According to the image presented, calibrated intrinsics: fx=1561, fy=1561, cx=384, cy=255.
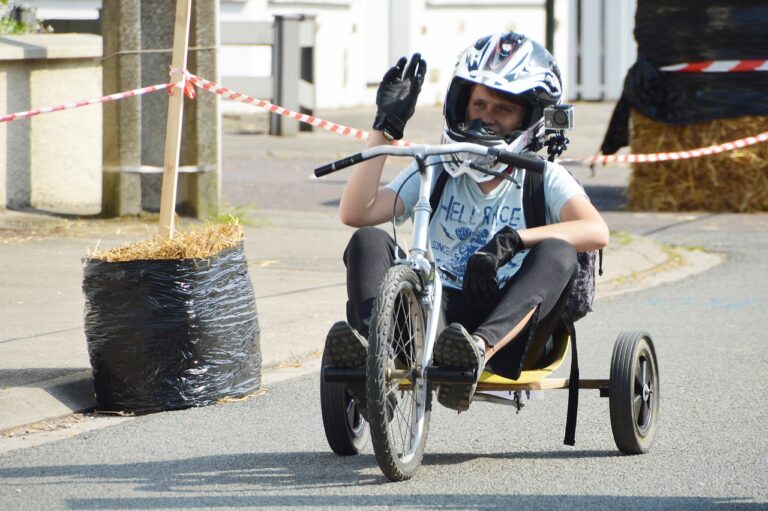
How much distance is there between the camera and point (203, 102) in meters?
11.8

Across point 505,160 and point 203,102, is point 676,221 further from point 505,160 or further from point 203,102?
point 505,160

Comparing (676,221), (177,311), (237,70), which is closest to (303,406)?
(177,311)

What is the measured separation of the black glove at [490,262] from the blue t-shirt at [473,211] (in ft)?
0.70

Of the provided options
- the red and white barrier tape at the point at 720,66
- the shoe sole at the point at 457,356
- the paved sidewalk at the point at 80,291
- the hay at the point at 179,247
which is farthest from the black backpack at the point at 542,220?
the red and white barrier tape at the point at 720,66

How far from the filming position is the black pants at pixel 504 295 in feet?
16.8

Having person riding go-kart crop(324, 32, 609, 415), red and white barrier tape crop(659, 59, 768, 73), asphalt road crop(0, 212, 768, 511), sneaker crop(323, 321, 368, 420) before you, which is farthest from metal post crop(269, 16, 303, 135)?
sneaker crop(323, 321, 368, 420)

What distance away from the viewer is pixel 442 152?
5.06 metres

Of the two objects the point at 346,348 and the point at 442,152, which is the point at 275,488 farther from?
the point at 442,152

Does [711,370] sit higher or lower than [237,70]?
lower

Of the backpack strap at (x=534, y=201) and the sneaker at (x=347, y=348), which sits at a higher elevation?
the backpack strap at (x=534, y=201)

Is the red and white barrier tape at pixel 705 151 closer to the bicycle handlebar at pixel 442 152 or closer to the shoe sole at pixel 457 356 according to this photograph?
the bicycle handlebar at pixel 442 152

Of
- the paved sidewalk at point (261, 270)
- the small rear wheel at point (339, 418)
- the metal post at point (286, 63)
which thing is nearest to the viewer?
the small rear wheel at point (339, 418)

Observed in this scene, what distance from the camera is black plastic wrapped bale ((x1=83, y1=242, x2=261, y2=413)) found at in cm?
624

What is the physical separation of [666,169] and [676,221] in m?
0.67
